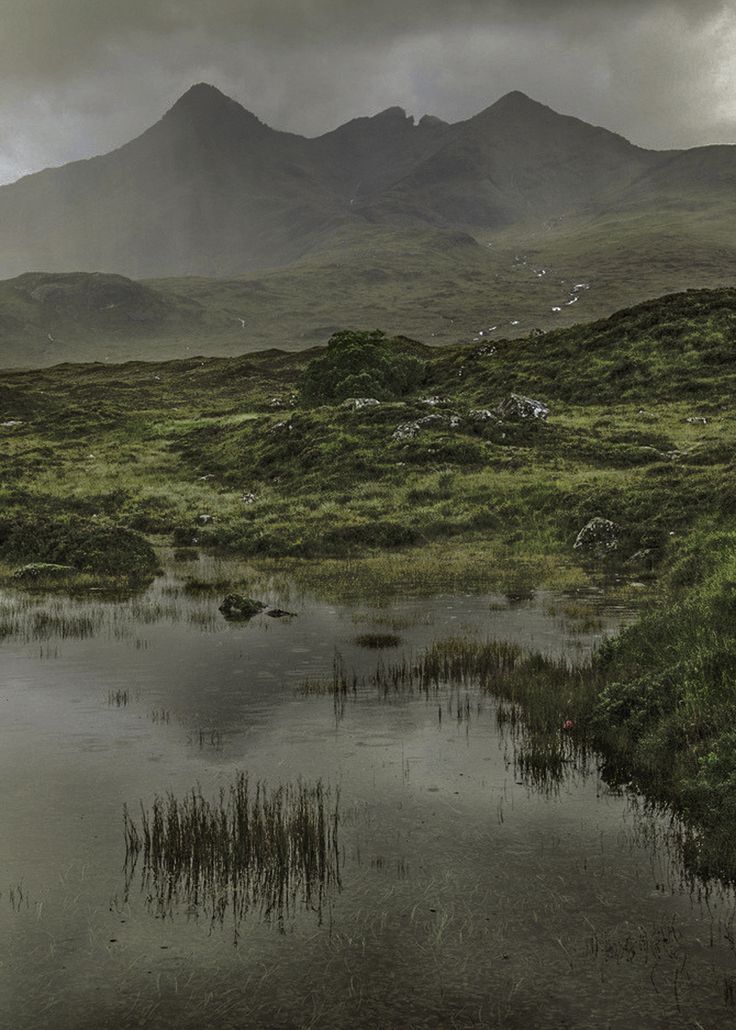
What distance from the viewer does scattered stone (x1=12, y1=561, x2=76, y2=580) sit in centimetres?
2975

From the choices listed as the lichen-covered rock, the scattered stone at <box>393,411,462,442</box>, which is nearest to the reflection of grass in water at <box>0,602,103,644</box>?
the scattered stone at <box>393,411,462,442</box>

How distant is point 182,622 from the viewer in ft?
75.4

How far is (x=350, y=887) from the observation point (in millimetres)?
9062

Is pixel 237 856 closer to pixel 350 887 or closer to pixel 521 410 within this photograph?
pixel 350 887

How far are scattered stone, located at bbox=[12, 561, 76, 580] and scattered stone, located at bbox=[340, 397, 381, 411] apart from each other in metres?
30.6

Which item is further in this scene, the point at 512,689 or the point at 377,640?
the point at 377,640

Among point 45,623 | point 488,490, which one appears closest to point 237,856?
point 45,623

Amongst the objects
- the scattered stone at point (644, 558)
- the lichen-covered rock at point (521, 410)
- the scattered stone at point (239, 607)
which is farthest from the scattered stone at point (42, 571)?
the lichen-covered rock at point (521, 410)

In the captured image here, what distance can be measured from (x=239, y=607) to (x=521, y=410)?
112ft

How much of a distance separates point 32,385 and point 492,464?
71.1 metres

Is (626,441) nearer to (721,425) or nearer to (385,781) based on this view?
(721,425)

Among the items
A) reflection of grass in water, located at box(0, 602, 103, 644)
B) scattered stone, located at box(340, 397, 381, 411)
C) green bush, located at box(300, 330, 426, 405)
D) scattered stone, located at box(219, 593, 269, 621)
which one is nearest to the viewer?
reflection of grass in water, located at box(0, 602, 103, 644)

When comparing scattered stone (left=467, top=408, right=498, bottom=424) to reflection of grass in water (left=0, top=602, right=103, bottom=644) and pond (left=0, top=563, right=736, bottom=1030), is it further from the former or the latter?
pond (left=0, top=563, right=736, bottom=1030)

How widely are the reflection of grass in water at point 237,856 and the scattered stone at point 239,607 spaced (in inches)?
503
